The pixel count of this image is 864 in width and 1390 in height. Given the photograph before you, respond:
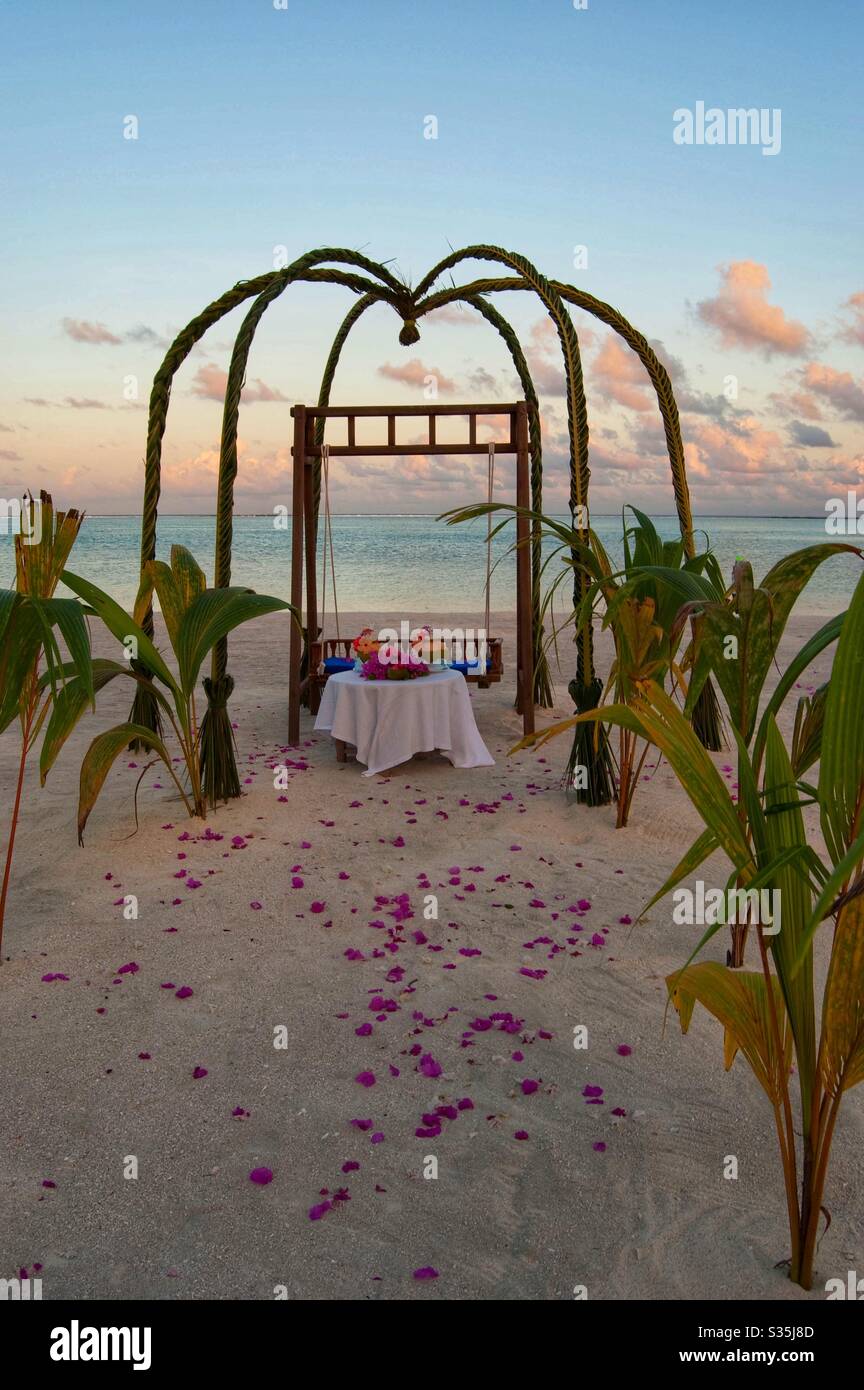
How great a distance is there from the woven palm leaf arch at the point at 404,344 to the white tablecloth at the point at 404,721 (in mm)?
696

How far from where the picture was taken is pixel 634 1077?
103 inches

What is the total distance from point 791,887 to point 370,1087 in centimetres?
141

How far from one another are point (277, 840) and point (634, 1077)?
2283mm

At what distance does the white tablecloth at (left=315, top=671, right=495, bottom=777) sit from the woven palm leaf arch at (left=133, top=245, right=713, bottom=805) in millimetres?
696

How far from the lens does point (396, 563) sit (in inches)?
1403

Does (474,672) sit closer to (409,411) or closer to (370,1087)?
(409,411)

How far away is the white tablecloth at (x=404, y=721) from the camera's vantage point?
574cm

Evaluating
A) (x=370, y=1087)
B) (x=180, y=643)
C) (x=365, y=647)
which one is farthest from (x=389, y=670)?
(x=370, y=1087)

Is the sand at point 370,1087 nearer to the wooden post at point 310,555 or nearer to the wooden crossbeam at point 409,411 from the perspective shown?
the wooden post at point 310,555

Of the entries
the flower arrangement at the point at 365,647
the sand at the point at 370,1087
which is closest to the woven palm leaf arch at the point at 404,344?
the sand at the point at 370,1087
